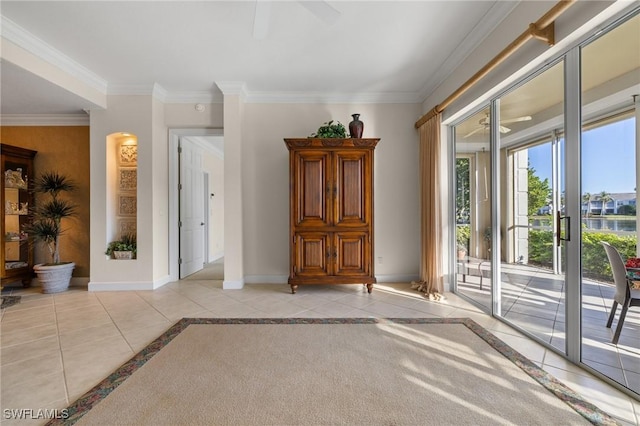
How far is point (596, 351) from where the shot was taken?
6.43 ft

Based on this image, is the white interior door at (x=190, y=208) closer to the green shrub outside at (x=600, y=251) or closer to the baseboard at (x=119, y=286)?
the baseboard at (x=119, y=286)

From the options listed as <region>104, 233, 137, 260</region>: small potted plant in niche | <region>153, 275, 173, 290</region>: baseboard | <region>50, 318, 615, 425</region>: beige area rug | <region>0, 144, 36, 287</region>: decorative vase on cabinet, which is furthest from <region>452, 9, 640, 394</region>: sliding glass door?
<region>0, 144, 36, 287</region>: decorative vase on cabinet

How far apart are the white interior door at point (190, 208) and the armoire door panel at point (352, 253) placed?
279 cm

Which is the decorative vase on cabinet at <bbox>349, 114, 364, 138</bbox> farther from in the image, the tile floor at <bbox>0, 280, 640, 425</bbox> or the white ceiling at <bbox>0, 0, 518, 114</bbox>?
the tile floor at <bbox>0, 280, 640, 425</bbox>

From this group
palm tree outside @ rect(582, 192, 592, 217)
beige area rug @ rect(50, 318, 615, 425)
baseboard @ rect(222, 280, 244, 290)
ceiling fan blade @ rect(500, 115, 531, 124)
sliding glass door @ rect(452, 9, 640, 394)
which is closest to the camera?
beige area rug @ rect(50, 318, 615, 425)

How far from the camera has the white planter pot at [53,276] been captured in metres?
3.76

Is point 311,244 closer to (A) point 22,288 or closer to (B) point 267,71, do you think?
(B) point 267,71

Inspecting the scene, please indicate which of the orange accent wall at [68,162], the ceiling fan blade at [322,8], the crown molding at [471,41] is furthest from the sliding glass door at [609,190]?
the orange accent wall at [68,162]

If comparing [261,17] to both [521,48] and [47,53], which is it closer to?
[521,48]

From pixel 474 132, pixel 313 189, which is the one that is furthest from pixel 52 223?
pixel 474 132

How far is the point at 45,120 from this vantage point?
13.9 feet

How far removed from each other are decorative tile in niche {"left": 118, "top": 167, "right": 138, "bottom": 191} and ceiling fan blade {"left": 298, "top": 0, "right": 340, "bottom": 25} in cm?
375

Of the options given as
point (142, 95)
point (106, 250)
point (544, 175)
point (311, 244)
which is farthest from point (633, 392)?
point (142, 95)

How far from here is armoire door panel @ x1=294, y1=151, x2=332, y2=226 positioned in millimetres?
3607
